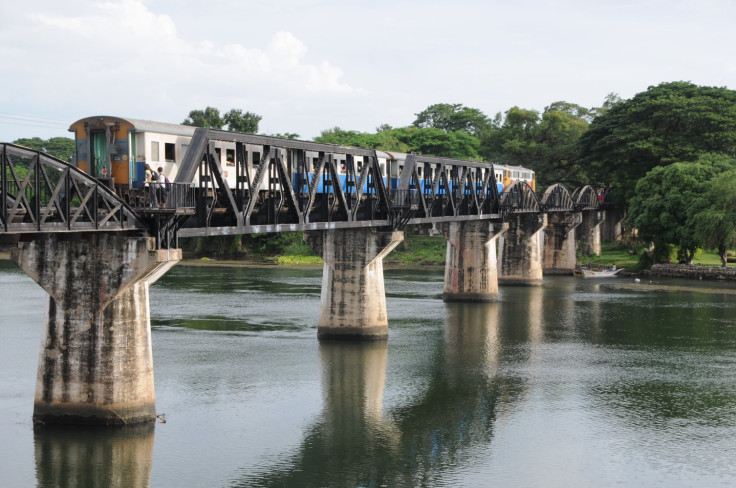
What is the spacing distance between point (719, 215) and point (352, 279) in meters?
50.3

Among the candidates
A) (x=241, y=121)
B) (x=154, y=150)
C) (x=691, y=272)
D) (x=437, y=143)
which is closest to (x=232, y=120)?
(x=241, y=121)

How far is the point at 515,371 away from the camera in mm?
48281

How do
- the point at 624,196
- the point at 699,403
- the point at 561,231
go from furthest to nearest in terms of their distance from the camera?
1. the point at 624,196
2. the point at 561,231
3. the point at 699,403

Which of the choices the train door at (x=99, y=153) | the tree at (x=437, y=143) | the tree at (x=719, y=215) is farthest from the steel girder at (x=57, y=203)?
the tree at (x=437, y=143)

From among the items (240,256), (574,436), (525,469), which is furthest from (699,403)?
(240,256)

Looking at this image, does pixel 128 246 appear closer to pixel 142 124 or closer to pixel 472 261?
pixel 142 124

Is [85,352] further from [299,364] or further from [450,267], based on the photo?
[450,267]

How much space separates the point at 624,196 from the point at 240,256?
5212 cm

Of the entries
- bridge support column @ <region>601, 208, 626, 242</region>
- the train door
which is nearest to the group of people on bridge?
the train door

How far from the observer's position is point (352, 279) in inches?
2105

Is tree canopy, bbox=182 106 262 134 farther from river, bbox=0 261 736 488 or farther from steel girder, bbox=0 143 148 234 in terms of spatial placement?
steel girder, bbox=0 143 148 234

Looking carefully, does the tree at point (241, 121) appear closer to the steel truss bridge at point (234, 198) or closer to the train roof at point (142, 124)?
the steel truss bridge at point (234, 198)

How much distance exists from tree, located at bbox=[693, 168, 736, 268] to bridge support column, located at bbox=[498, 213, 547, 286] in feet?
51.6

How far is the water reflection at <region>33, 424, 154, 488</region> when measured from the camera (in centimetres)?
3003
